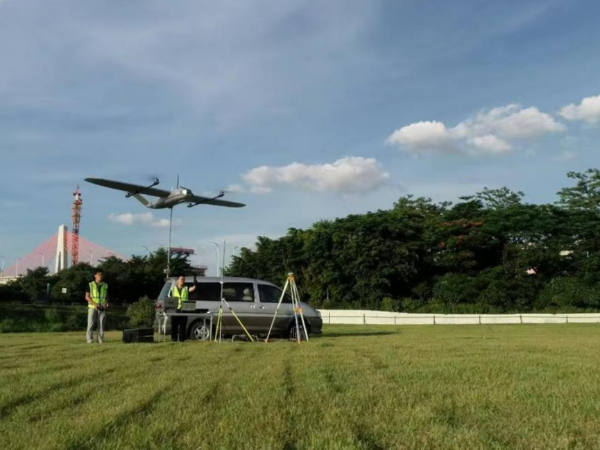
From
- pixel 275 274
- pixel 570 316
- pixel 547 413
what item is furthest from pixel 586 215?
pixel 547 413

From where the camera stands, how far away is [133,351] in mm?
11766

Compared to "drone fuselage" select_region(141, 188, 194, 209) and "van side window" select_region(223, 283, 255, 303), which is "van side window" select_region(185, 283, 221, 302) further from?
"drone fuselage" select_region(141, 188, 194, 209)

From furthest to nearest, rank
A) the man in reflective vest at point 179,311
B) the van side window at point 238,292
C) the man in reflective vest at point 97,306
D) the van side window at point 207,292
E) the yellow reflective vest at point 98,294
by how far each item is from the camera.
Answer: the van side window at point 238,292
the van side window at point 207,292
the man in reflective vest at point 179,311
the yellow reflective vest at point 98,294
the man in reflective vest at point 97,306

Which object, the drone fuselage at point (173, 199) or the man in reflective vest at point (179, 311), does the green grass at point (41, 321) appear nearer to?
the drone fuselage at point (173, 199)

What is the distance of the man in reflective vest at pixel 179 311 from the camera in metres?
15.9

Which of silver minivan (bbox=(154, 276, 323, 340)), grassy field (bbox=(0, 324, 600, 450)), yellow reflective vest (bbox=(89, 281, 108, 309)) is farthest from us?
silver minivan (bbox=(154, 276, 323, 340))

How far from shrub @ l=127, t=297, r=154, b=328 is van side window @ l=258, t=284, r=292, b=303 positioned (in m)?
13.5

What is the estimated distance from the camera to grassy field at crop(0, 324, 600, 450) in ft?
Answer: 14.8

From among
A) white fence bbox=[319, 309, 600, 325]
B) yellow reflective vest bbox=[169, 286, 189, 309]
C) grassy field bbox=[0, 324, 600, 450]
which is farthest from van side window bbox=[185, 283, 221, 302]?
white fence bbox=[319, 309, 600, 325]

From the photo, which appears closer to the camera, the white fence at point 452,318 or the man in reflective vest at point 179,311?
the man in reflective vest at point 179,311

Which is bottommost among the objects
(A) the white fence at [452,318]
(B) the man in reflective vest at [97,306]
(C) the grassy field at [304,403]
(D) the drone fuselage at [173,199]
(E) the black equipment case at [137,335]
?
(A) the white fence at [452,318]

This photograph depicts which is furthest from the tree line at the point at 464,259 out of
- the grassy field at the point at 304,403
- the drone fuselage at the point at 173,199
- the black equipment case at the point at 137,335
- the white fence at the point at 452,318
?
the grassy field at the point at 304,403

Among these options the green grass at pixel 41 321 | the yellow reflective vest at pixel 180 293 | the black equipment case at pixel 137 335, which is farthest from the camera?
the green grass at pixel 41 321

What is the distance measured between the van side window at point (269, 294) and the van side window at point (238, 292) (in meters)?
0.26
